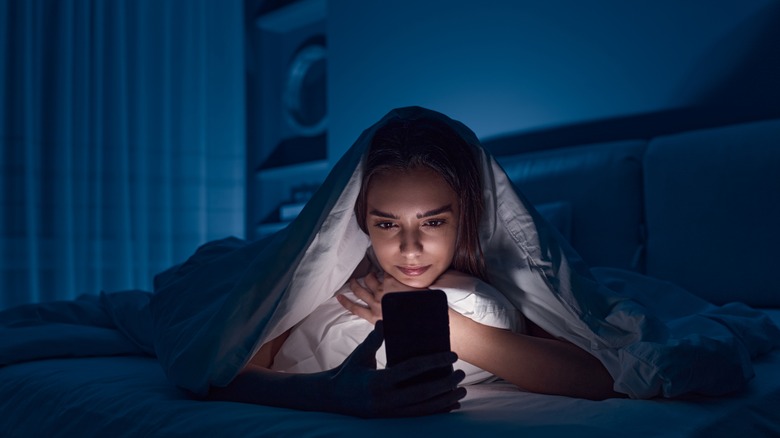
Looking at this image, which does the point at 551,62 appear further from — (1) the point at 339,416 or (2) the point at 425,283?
(1) the point at 339,416

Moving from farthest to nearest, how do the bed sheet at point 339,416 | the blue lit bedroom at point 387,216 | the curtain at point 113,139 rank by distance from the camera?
the curtain at point 113,139
the blue lit bedroom at point 387,216
the bed sheet at point 339,416

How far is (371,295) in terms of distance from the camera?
44.1 inches

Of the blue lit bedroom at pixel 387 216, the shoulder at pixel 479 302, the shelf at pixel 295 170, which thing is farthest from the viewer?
the shelf at pixel 295 170

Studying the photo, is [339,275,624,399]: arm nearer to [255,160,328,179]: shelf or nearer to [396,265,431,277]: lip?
[396,265,431,277]: lip

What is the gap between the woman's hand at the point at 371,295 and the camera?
3.50 ft

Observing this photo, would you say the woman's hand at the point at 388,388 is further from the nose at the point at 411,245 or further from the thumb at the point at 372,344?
the nose at the point at 411,245

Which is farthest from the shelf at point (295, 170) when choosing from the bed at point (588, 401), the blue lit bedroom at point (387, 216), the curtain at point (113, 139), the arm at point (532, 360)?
the arm at point (532, 360)

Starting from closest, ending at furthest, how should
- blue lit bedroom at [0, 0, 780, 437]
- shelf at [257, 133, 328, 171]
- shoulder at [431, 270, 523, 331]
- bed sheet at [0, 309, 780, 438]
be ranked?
bed sheet at [0, 309, 780, 438] < blue lit bedroom at [0, 0, 780, 437] < shoulder at [431, 270, 523, 331] < shelf at [257, 133, 328, 171]

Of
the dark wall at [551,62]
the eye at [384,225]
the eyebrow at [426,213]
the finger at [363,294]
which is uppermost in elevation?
the dark wall at [551,62]

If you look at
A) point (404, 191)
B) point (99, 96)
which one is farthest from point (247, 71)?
point (404, 191)

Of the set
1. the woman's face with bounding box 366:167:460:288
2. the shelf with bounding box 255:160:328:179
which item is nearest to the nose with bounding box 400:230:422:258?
the woman's face with bounding box 366:167:460:288

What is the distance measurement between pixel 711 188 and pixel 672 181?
0.12 metres

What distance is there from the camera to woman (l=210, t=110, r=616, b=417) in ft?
3.13

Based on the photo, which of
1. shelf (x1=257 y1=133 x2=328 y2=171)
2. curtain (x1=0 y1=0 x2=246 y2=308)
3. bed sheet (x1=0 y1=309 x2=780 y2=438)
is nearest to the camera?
bed sheet (x1=0 y1=309 x2=780 y2=438)
